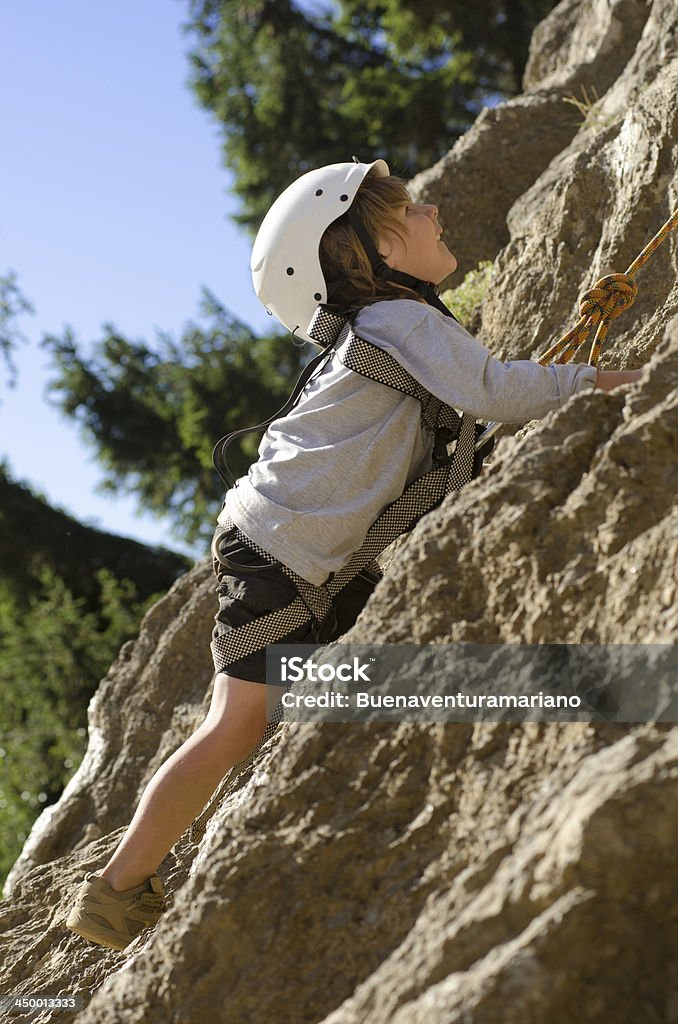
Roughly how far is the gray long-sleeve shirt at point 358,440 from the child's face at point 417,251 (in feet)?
1.30

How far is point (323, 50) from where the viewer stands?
16406 mm

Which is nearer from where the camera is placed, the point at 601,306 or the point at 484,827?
the point at 484,827

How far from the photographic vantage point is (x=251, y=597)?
3.24 m

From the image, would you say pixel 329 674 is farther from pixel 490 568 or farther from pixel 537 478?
pixel 537 478

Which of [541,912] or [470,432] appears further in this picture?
[470,432]

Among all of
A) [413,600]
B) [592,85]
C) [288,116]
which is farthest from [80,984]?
[288,116]

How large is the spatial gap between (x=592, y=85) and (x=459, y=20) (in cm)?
730

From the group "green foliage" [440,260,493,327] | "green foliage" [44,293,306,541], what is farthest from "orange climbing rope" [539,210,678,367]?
"green foliage" [44,293,306,541]

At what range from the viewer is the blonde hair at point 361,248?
3604 mm

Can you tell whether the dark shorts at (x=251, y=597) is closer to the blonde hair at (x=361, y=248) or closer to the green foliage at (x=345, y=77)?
the blonde hair at (x=361, y=248)

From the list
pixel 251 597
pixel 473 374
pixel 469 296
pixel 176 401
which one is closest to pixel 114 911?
pixel 251 597

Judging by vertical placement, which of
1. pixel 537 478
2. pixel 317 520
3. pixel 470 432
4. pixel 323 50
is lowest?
pixel 537 478

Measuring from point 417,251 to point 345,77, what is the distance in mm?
13722

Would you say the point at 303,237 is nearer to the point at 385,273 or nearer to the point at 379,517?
the point at 385,273
